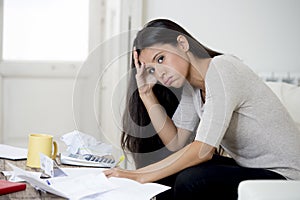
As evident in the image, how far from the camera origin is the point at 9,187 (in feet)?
3.90

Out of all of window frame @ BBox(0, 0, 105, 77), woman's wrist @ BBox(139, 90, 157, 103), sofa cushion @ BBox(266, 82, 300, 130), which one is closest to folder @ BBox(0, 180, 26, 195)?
woman's wrist @ BBox(139, 90, 157, 103)

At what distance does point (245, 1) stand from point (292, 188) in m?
1.98

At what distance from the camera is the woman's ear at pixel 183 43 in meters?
1.60

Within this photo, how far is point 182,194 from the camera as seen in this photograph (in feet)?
4.90

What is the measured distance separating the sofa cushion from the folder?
47.1 inches

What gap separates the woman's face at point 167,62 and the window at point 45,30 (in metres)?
1.50

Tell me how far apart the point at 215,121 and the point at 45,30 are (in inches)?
72.9

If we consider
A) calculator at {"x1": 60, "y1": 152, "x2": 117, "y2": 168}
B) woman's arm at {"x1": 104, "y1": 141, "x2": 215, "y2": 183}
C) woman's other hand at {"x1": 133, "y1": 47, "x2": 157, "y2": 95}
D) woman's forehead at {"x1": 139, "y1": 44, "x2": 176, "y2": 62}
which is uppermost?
woman's forehead at {"x1": 139, "y1": 44, "x2": 176, "y2": 62}

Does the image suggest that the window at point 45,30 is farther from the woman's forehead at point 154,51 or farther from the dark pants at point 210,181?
the dark pants at point 210,181

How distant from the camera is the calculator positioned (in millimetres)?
1598

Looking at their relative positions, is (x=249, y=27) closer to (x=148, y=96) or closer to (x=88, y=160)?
(x=148, y=96)

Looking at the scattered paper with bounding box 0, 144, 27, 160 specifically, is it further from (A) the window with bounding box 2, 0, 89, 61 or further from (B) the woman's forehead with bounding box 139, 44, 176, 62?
(A) the window with bounding box 2, 0, 89, 61

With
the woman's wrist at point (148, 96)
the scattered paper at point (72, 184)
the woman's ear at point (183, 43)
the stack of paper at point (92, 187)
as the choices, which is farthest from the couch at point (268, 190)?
the woman's wrist at point (148, 96)

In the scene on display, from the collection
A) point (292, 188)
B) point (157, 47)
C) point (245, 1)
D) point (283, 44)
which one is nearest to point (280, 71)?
point (283, 44)
